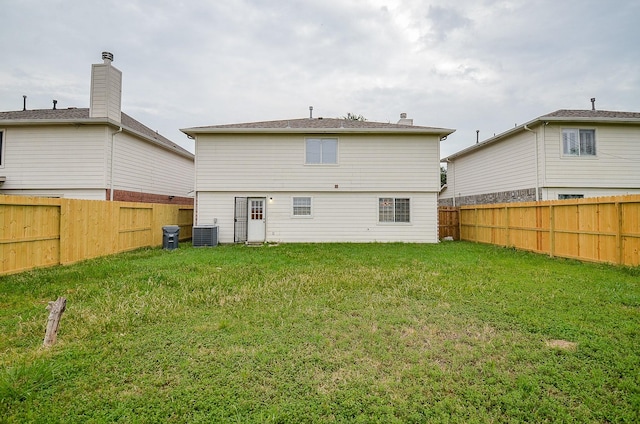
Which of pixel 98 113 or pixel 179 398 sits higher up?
pixel 98 113

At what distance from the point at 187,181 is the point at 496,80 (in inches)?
760

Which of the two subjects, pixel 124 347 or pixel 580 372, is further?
pixel 124 347

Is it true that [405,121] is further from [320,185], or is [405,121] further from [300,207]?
[300,207]

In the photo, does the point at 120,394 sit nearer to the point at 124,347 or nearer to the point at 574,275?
the point at 124,347

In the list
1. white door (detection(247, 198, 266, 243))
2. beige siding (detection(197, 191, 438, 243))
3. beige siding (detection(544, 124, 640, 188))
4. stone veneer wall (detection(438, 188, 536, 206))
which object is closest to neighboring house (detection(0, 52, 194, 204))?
beige siding (detection(197, 191, 438, 243))

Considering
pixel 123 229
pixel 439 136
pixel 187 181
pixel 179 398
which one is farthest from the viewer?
pixel 187 181

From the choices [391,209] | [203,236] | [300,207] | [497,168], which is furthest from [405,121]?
[203,236]

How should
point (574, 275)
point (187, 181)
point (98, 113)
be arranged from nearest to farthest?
point (574, 275)
point (98, 113)
point (187, 181)

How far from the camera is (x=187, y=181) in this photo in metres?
18.7

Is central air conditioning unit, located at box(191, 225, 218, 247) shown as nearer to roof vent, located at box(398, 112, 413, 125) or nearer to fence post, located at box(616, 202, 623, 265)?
roof vent, located at box(398, 112, 413, 125)

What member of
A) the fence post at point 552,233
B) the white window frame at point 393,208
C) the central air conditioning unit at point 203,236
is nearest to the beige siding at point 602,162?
the fence post at point 552,233

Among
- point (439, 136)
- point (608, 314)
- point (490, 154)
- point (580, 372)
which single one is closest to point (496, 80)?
point (490, 154)

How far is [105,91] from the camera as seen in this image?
12.2 metres

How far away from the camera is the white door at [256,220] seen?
42.8 ft
